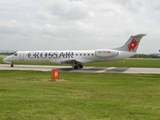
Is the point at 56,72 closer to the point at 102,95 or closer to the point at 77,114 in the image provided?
the point at 102,95

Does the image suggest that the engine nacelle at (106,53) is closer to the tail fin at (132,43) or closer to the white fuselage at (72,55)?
the white fuselage at (72,55)

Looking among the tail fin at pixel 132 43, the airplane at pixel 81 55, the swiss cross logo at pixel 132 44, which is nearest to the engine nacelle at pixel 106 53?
the airplane at pixel 81 55

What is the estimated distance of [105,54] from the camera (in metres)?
30.8

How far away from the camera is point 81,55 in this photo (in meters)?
32.8

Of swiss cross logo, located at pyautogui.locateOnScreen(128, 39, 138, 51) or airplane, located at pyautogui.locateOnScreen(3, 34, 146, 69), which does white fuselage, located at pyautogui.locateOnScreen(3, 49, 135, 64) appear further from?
swiss cross logo, located at pyautogui.locateOnScreen(128, 39, 138, 51)

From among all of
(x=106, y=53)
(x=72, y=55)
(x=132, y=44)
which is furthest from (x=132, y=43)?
(x=72, y=55)

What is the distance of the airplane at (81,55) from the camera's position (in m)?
30.7

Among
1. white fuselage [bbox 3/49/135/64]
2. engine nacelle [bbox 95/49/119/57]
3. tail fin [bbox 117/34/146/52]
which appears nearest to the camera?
tail fin [bbox 117/34/146/52]

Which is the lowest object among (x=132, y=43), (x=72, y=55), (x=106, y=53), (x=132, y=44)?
(x=72, y=55)

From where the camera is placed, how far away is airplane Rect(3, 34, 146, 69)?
101 ft

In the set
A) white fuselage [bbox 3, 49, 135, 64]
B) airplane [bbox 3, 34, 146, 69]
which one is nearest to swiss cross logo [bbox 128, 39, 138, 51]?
airplane [bbox 3, 34, 146, 69]

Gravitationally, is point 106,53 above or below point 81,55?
above

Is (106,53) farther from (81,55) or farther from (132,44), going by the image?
(81,55)

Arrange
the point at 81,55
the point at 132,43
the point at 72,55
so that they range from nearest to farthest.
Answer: the point at 132,43 < the point at 81,55 < the point at 72,55
